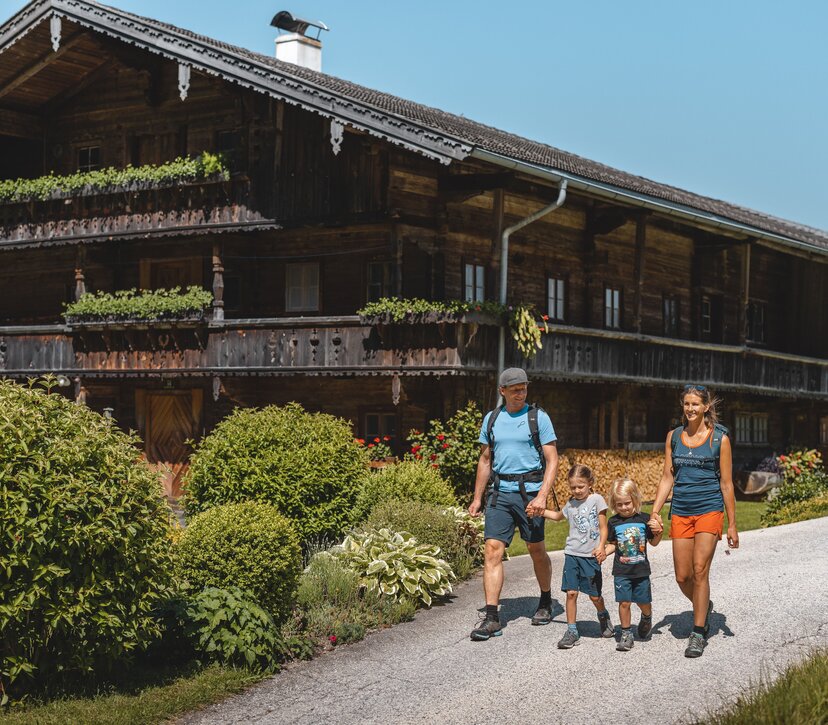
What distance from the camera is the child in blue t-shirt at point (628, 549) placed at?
1028 centimetres

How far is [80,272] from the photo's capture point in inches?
1068

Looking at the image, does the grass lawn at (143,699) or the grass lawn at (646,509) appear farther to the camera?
the grass lawn at (646,509)

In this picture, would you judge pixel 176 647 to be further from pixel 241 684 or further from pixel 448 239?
pixel 448 239

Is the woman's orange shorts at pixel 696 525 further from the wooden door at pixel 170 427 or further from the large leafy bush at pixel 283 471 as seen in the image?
the wooden door at pixel 170 427

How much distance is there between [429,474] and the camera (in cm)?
1677

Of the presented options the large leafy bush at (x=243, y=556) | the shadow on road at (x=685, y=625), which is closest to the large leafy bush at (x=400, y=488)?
the large leafy bush at (x=243, y=556)

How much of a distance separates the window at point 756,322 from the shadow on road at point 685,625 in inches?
Result: 949

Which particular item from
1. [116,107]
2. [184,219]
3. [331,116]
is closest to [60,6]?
[116,107]

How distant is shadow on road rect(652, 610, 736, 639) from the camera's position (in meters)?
10.7

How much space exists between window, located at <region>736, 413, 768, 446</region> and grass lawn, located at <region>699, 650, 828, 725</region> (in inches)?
1033

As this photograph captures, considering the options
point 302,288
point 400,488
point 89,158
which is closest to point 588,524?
point 400,488

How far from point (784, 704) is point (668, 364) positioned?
2003cm

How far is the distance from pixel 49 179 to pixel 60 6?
12.5 ft

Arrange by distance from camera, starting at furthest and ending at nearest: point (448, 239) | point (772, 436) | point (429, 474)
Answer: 1. point (772, 436)
2. point (448, 239)
3. point (429, 474)
